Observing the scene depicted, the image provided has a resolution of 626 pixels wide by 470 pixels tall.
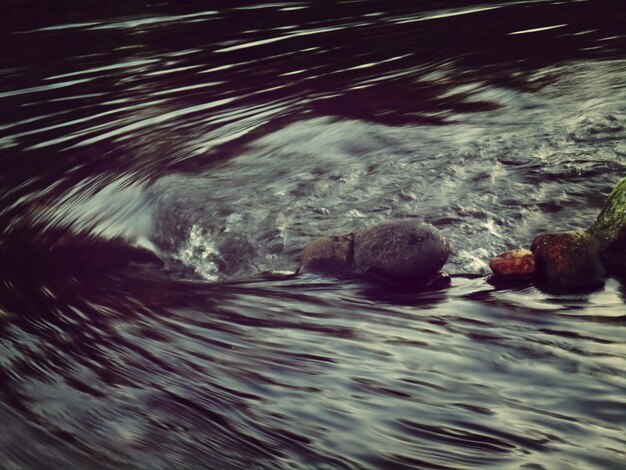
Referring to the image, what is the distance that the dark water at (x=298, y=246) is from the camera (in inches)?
133

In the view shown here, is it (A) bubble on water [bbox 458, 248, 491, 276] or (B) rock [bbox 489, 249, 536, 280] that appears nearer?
(B) rock [bbox 489, 249, 536, 280]

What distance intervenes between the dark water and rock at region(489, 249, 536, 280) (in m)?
0.13

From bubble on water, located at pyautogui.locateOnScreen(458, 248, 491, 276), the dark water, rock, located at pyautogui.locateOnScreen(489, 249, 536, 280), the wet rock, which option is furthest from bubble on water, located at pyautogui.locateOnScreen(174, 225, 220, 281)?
rock, located at pyautogui.locateOnScreen(489, 249, 536, 280)

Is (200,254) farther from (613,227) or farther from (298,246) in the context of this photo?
(613,227)

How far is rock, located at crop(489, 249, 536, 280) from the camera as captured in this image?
4.57 meters

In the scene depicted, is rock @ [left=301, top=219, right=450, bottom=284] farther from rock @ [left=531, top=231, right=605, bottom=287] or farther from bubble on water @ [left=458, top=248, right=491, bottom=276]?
rock @ [left=531, top=231, right=605, bottom=287]

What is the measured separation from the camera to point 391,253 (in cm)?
466

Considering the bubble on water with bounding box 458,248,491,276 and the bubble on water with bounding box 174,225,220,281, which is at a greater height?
the bubble on water with bounding box 174,225,220,281

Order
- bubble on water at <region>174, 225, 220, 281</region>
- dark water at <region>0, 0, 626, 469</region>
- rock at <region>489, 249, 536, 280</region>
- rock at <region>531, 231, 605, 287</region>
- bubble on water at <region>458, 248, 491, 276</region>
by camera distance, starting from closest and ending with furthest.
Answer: dark water at <region>0, 0, 626, 469</region>
rock at <region>531, 231, 605, 287</region>
rock at <region>489, 249, 536, 280</region>
bubble on water at <region>458, 248, 491, 276</region>
bubble on water at <region>174, 225, 220, 281</region>

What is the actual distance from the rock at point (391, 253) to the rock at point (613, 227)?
0.93 m

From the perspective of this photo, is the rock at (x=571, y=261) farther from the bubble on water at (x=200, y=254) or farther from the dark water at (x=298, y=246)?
the bubble on water at (x=200, y=254)

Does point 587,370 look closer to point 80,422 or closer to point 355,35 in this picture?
point 80,422

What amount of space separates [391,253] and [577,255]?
110cm

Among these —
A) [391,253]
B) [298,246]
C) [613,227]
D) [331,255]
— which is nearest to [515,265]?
[613,227]
